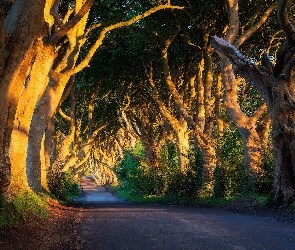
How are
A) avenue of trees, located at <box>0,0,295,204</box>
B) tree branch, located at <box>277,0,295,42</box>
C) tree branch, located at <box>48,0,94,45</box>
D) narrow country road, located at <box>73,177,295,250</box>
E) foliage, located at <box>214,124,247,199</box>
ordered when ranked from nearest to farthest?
narrow country road, located at <box>73,177,295,250</box> → tree branch, located at <box>48,0,94,45</box> → avenue of trees, located at <box>0,0,295,204</box> → tree branch, located at <box>277,0,295,42</box> → foliage, located at <box>214,124,247,199</box>

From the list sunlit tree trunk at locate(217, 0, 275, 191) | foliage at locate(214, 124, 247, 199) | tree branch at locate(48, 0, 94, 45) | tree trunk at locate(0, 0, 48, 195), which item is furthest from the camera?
foliage at locate(214, 124, 247, 199)

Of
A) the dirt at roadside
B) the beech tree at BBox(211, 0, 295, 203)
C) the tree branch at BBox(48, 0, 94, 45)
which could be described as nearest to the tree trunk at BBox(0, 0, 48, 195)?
the dirt at roadside

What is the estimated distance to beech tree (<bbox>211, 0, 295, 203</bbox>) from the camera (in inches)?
538

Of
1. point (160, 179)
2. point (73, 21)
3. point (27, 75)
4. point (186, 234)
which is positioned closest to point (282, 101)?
point (186, 234)

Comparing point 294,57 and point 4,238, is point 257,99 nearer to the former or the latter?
point 294,57

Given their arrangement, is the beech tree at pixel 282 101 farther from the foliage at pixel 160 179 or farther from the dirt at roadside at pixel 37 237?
the foliage at pixel 160 179

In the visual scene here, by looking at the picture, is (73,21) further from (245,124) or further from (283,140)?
(245,124)

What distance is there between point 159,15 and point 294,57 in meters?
10.1

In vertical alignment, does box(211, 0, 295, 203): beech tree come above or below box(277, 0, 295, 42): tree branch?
below

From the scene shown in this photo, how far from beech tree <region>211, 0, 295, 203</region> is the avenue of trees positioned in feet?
0.10

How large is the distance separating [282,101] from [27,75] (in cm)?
777

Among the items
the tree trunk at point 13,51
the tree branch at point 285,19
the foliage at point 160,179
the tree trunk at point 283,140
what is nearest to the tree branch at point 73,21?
the tree trunk at point 13,51

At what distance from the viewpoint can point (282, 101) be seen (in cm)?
1412

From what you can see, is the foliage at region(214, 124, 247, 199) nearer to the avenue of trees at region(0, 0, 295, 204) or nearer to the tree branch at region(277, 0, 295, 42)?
the avenue of trees at region(0, 0, 295, 204)
